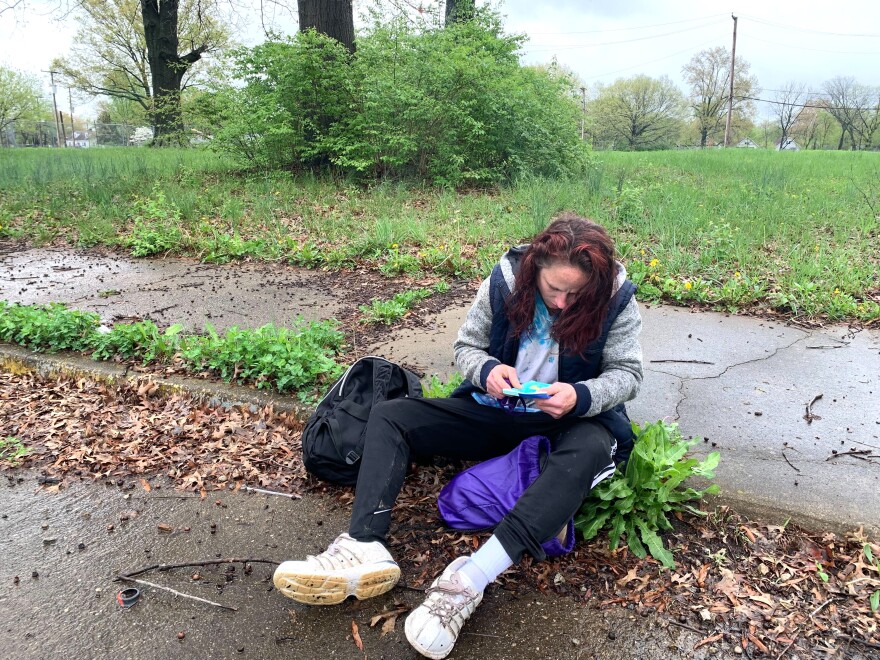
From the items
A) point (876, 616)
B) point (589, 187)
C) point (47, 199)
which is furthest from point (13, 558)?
point (47, 199)

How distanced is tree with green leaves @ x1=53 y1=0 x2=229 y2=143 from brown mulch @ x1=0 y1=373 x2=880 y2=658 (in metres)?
12.2

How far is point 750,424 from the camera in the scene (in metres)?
3.10

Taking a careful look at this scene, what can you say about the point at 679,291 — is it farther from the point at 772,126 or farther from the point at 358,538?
the point at 772,126

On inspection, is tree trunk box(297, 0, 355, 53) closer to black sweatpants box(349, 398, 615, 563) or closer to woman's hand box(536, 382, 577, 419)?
black sweatpants box(349, 398, 615, 563)

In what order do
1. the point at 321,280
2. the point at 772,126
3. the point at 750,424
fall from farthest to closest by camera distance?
the point at 772,126, the point at 321,280, the point at 750,424

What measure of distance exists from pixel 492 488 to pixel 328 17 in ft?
30.8

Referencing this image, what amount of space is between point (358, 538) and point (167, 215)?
7.06 meters

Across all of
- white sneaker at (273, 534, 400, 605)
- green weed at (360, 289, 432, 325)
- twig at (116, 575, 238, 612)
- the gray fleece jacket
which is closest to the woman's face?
the gray fleece jacket

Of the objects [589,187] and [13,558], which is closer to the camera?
[13,558]

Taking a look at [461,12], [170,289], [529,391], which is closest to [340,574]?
[529,391]

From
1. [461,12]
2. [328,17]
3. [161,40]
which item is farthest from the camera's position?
[161,40]

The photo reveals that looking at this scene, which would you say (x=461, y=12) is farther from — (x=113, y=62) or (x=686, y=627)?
(x=113, y=62)

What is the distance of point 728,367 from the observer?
12.5 feet

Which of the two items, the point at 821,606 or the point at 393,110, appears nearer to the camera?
the point at 821,606
